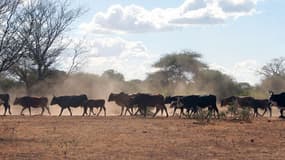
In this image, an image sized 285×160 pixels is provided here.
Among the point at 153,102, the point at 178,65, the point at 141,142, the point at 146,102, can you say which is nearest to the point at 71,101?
the point at 146,102

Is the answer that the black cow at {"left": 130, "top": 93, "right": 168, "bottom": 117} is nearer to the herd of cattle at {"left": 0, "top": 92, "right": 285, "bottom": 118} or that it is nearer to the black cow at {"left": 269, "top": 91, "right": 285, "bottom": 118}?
the herd of cattle at {"left": 0, "top": 92, "right": 285, "bottom": 118}

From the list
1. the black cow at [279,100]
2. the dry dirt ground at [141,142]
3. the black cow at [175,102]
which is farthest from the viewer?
the black cow at [175,102]

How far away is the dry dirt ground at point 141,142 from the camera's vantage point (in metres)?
15.9

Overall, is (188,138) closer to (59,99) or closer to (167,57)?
(59,99)

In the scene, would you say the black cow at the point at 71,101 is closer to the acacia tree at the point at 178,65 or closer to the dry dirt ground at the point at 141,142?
the dry dirt ground at the point at 141,142

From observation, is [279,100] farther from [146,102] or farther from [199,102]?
[146,102]

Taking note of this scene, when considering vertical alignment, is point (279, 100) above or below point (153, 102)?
above

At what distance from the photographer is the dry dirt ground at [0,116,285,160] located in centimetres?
1587

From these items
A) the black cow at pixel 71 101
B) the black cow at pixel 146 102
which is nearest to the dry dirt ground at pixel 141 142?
the black cow at pixel 146 102

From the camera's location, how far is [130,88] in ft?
223

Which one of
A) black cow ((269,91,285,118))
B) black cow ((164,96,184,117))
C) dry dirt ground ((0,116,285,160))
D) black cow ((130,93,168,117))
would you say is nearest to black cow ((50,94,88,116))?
black cow ((130,93,168,117))

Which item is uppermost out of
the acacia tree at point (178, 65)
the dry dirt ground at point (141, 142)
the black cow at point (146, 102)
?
the acacia tree at point (178, 65)

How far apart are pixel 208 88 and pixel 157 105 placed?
3457 centimetres

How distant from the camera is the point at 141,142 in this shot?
61.9 feet
